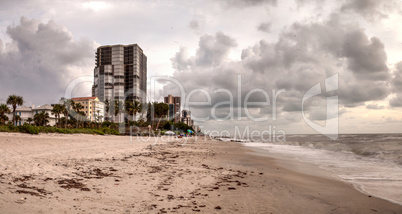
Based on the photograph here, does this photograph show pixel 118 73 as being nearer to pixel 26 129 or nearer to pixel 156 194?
pixel 26 129

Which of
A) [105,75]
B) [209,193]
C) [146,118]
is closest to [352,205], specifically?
[209,193]

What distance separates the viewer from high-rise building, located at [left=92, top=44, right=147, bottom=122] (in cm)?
15900

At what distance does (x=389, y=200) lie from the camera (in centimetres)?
748

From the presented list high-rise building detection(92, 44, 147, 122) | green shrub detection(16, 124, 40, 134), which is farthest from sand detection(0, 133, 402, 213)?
high-rise building detection(92, 44, 147, 122)

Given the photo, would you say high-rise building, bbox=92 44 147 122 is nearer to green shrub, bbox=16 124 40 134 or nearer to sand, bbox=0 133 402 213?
green shrub, bbox=16 124 40 134

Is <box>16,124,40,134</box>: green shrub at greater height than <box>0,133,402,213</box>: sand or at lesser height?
greater

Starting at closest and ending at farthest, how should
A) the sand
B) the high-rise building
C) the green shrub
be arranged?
the sand < the green shrub < the high-rise building

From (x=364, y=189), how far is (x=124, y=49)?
175 m

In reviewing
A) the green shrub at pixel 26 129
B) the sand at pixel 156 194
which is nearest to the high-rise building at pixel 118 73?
the green shrub at pixel 26 129

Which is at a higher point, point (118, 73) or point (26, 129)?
point (118, 73)

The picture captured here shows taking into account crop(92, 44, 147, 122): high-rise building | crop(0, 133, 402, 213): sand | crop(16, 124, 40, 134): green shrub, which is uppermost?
crop(92, 44, 147, 122): high-rise building

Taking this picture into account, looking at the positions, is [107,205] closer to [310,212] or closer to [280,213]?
[280,213]

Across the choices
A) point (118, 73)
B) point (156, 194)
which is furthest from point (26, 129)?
point (118, 73)

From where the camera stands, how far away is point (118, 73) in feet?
524
